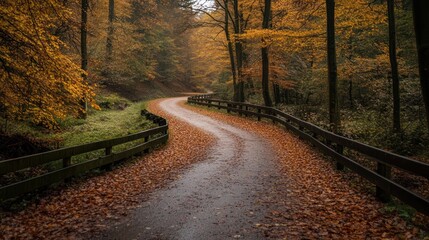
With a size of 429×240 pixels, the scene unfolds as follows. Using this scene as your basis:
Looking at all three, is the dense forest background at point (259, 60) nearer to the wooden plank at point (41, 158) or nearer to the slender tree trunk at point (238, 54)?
the slender tree trunk at point (238, 54)

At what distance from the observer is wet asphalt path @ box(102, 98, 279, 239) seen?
17.7 ft

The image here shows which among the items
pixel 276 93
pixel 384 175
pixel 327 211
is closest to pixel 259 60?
pixel 276 93

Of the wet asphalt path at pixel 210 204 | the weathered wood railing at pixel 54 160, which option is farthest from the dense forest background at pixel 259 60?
the wet asphalt path at pixel 210 204

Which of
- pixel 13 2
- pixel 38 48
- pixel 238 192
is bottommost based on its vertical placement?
pixel 238 192

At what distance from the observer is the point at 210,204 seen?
22.2 ft

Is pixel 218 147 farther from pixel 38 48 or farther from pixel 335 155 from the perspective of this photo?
pixel 38 48

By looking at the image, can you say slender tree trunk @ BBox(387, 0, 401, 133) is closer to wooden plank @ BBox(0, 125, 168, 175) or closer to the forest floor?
the forest floor

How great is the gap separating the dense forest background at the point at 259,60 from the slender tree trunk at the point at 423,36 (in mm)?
7682

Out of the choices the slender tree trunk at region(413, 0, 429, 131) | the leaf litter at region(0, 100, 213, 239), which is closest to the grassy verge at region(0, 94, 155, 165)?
the leaf litter at region(0, 100, 213, 239)

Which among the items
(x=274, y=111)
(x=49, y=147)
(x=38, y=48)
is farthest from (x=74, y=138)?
(x=274, y=111)

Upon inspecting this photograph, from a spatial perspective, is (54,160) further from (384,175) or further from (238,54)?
(238,54)

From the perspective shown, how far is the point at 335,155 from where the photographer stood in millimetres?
9547

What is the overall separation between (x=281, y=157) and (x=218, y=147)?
305cm

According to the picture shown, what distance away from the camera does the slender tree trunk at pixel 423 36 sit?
5.45 metres
